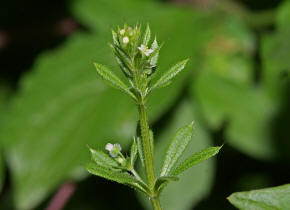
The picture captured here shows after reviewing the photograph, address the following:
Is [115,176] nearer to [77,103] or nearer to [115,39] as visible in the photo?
[115,39]

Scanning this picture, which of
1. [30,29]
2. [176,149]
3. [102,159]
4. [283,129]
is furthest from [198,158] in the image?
[30,29]

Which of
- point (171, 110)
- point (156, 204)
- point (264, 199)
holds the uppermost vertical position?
point (156, 204)

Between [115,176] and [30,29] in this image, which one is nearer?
[115,176]

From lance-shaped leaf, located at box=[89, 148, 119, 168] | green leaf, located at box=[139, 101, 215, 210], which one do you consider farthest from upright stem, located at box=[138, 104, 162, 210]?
green leaf, located at box=[139, 101, 215, 210]

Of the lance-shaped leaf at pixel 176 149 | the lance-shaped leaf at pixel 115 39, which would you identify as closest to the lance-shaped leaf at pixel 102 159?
the lance-shaped leaf at pixel 176 149

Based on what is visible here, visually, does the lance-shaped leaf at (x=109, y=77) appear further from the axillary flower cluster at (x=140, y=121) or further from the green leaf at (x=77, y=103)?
the green leaf at (x=77, y=103)

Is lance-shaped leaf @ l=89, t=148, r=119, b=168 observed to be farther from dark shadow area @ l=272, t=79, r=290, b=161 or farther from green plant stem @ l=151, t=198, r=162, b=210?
dark shadow area @ l=272, t=79, r=290, b=161
